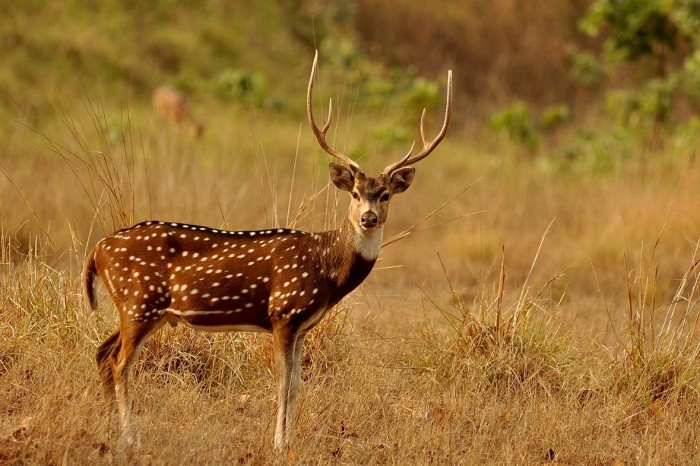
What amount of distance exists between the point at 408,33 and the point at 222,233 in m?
19.7

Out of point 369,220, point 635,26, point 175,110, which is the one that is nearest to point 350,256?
point 369,220

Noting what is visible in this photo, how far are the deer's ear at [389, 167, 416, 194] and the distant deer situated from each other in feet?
34.6

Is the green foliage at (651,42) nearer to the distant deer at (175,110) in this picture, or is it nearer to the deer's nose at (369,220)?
the distant deer at (175,110)

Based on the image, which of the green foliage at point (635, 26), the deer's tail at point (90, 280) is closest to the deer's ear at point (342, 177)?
the deer's tail at point (90, 280)

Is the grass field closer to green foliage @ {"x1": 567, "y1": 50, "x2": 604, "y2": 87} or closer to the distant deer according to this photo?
the distant deer

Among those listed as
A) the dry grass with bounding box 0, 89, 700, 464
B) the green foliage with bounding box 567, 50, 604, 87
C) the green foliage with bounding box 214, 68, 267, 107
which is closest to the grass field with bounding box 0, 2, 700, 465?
the dry grass with bounding box 0, 89, 700, 464

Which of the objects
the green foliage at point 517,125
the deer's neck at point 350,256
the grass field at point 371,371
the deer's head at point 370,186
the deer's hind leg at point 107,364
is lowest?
the green foliage at point 517,125

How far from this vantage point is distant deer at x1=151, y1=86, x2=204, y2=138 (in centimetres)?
1742

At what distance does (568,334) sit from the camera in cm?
844

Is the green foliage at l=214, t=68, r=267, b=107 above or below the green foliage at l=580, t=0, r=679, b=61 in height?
below

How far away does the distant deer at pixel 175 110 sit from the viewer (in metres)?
17.4

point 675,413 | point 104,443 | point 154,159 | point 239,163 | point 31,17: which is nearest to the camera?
point 104,443

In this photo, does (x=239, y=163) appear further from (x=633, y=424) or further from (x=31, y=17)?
(x=633, y=424)

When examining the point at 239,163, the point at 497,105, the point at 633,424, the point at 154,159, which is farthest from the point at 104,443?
the point at 497,105
